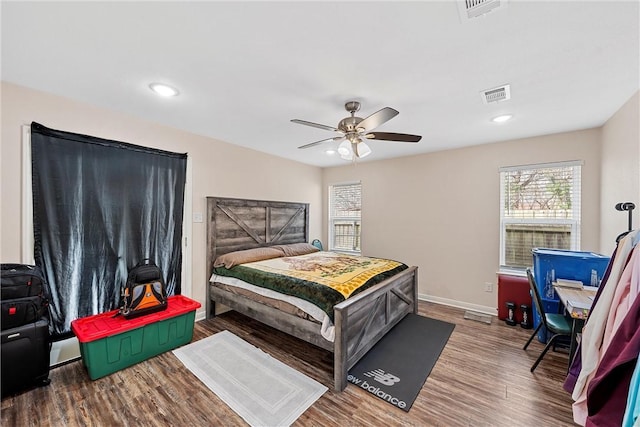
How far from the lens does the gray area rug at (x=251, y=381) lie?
189cm

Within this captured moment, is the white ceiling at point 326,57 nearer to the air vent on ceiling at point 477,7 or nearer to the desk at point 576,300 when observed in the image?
the air vent on ceiling at point 477,7

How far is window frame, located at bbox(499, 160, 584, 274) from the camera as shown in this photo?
3230mm

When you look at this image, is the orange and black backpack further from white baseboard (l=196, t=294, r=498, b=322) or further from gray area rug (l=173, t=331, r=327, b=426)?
white baseboard (l=196, t=294, r=498, b=322)

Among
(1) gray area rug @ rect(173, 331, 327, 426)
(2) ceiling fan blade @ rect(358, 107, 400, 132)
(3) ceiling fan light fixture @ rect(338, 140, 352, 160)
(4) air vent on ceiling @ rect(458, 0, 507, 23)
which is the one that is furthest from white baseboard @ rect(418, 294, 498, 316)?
(4) air vent on ceiling @ rect(458, 0, 507, 23)

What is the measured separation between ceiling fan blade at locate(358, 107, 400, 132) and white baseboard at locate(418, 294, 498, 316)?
328 centimetres

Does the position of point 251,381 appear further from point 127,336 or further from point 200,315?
point 200,315

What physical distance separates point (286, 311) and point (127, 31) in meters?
2.54

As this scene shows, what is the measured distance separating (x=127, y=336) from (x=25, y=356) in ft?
2.09

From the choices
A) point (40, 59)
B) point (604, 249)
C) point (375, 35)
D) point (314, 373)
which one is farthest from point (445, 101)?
point (40, 59)

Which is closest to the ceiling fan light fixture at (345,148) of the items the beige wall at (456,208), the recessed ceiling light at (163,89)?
the recessed ceiling light at (163,89)

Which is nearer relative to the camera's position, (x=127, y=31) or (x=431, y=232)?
(x=127, y=31)

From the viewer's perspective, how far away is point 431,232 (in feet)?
14.1

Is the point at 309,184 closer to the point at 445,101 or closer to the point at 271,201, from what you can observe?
the point at 271,201

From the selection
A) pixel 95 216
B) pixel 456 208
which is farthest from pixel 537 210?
pixel 95 216
